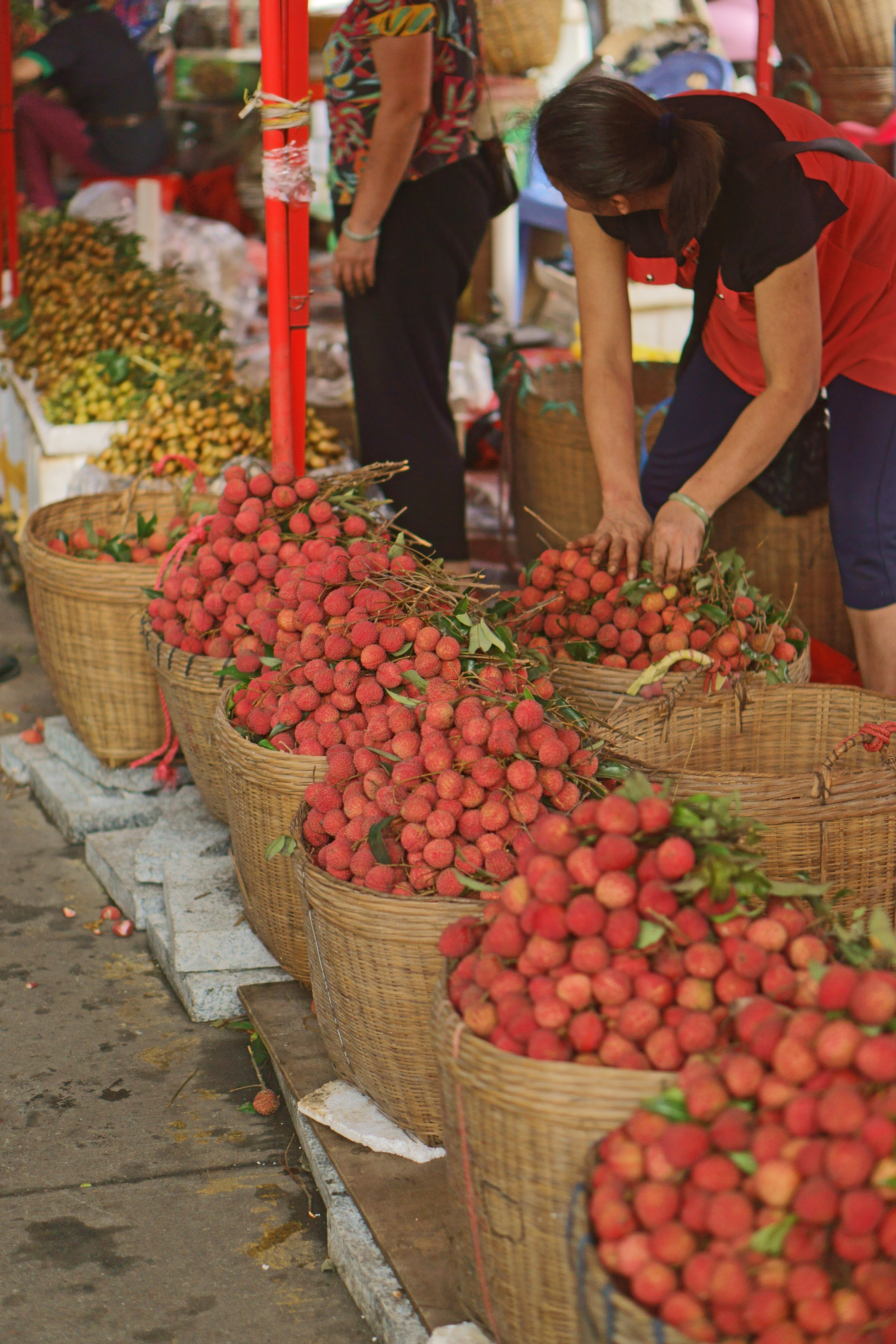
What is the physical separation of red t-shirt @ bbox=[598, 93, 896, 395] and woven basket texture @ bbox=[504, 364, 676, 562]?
3.26ft

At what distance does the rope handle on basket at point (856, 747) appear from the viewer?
64.0 inches

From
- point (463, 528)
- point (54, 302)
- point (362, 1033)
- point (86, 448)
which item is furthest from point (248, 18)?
point (362, 1033)

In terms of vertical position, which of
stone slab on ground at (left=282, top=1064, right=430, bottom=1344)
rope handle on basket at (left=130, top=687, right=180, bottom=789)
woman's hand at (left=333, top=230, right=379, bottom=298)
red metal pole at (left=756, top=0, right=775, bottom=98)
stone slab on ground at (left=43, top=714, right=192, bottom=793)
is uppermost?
red metal pole at (left=756, top=0, right=775, bottom=98)

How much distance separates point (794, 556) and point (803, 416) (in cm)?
84

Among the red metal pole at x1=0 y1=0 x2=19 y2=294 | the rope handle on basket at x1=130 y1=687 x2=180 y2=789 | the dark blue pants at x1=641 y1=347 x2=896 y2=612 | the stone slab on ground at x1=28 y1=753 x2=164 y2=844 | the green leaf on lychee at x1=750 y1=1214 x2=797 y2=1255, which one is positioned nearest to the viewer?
the green leaf on lychee at x1=750 y1=1214 x2=797 y2=1255

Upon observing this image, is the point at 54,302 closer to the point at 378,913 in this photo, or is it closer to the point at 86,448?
the point at 86,448

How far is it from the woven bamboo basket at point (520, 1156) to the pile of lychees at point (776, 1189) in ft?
0.15

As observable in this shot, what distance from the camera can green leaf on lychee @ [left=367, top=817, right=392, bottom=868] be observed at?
1529 mm

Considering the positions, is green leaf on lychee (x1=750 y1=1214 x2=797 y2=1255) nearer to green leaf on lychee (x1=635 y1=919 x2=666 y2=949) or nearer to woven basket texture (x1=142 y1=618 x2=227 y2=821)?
green leaf on lychee (x1=635 y1=919 x2=666 y2=949)

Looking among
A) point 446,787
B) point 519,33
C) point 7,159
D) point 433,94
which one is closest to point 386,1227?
point 446,787

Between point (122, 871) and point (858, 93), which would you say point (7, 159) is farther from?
point (858, 93)

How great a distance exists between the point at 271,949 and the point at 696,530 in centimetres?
97

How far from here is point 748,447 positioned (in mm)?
2145

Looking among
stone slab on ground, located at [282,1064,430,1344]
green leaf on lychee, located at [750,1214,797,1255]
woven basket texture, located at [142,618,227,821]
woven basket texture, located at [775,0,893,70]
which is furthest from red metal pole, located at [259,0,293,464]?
woven basket texture, located at [775,0,893,70]
